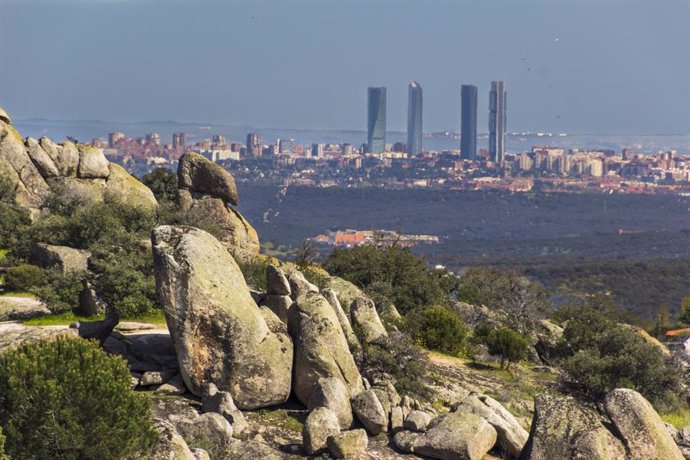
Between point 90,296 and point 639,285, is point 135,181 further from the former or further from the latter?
point 639,285

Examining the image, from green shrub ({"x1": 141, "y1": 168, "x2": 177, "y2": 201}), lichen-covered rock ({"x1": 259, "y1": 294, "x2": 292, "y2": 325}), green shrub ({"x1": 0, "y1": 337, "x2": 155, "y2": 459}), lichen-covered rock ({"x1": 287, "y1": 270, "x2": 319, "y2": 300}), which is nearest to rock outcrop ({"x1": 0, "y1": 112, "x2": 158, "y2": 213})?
green shrub ({"x1": 141, "y1": 168, "x2": 177, "y2": 201})

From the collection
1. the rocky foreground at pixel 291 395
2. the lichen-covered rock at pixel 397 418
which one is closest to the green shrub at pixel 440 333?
the rocky foreground at pixel 291 395

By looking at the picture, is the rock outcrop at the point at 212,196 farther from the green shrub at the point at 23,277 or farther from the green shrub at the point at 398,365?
the green shrub at the point at 398,365

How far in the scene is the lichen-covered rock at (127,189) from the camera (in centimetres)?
4693

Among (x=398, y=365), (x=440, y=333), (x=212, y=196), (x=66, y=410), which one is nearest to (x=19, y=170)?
(x=212, y=196)

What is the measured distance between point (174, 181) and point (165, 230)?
30.8 metres

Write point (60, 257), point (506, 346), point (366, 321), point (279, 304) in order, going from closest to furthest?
point (279, 304)
point (366, 321)
point (506, 346)
point (60, 257)

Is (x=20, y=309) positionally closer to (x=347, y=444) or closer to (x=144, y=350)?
(x=144, y=350)

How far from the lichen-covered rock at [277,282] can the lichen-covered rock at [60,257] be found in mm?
8252

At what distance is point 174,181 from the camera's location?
53438mm

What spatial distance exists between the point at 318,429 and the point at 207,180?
2843cm

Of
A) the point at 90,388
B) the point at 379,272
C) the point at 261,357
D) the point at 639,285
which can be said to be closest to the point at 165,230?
the point at 261,357

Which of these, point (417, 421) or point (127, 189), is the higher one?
point (127, 189)

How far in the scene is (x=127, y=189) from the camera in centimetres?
4825
